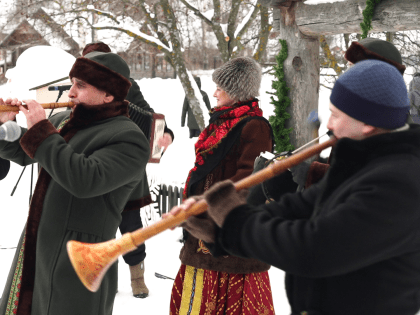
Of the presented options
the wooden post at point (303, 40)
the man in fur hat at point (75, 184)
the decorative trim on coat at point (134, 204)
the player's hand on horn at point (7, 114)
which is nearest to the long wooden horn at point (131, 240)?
the man in fur hat at point (75, 184)

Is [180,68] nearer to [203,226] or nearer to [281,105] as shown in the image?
[281,105]

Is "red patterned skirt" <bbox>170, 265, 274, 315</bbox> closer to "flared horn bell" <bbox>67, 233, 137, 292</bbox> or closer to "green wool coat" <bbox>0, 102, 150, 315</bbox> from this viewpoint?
"green wool coat" <bbox>0, 102, 150, 315</bbox>

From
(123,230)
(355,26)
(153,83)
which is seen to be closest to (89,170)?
(123,230)

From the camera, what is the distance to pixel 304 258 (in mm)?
1147

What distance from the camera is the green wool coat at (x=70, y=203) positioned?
77.9 inches

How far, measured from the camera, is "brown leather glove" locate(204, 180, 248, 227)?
128 centimetres

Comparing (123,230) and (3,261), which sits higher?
(123,230)

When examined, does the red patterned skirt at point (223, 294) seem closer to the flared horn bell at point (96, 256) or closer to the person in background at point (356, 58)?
the person in background at point (356, 58)

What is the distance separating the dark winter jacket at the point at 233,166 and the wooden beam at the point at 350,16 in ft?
4.93

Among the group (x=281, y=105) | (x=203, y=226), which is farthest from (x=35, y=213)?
(x=281, y=105)

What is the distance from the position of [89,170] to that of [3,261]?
3.30m

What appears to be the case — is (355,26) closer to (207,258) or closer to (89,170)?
(207,258)

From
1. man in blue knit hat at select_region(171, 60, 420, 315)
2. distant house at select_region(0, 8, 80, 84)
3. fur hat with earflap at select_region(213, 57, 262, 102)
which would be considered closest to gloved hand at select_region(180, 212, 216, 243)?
man in blue knit hat at select_region(171, 60, 420, 315)

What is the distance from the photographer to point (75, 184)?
1.94 metres
